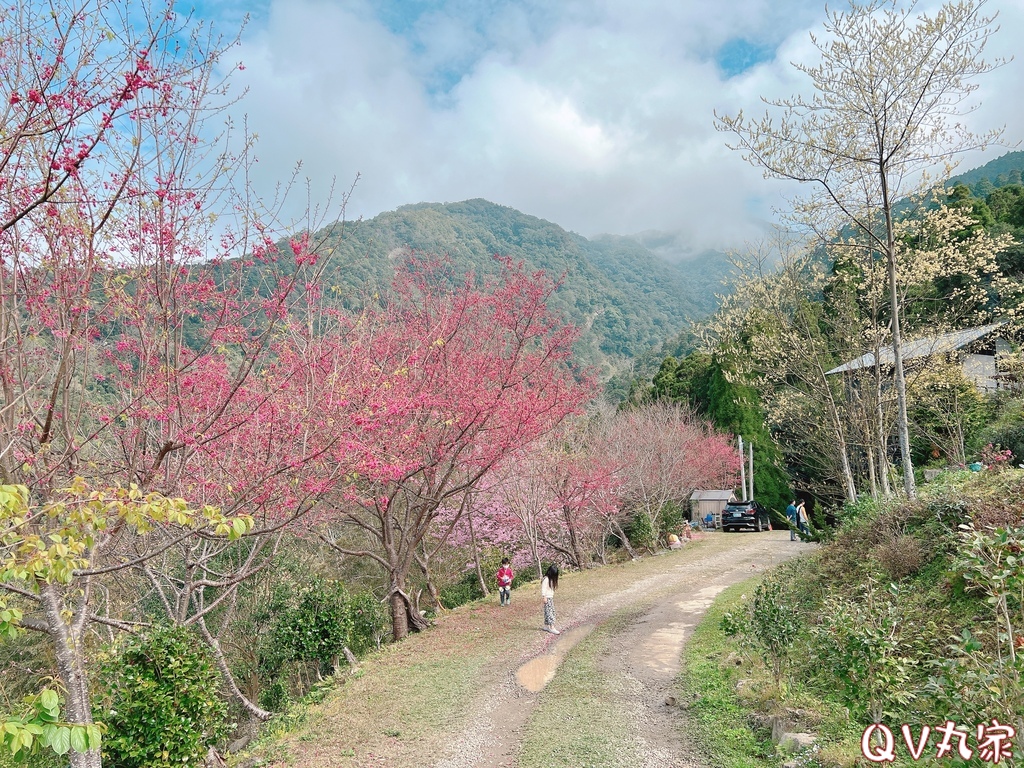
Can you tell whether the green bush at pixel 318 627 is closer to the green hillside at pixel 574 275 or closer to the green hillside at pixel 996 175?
the green hillside at pixel 574 275

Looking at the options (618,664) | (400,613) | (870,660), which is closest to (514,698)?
(618,664)

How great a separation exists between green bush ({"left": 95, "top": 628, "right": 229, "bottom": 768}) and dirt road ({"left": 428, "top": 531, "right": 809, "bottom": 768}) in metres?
2.80

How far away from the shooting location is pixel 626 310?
3386 inches

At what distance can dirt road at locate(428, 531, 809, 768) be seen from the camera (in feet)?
19.9

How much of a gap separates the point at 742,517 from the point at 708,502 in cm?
596

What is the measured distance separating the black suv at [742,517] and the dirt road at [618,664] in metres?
9.88

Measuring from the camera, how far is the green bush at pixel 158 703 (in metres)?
6.04

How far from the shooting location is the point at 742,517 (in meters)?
26.3

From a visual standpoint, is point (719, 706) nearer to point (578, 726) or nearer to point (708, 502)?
point (578, 726)

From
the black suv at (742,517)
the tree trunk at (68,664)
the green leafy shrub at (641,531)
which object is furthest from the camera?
the black suv at (742,517)

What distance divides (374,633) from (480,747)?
628 centimetres

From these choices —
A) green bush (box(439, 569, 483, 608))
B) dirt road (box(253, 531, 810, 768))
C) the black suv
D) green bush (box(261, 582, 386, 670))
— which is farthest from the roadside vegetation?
the black suv

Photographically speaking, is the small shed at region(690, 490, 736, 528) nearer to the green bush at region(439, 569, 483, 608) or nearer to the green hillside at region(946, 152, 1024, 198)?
the green bush at region(439, 569, 483, 608)

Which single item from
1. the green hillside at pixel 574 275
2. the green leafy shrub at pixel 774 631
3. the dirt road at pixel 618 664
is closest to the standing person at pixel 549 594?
the dirt road at pixel 618 664
